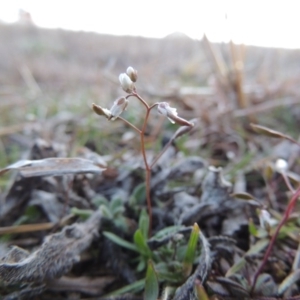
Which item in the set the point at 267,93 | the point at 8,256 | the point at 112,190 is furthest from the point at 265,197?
the point at 267,93

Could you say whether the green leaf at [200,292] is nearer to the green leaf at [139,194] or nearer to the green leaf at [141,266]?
the green leaf at [141,266]

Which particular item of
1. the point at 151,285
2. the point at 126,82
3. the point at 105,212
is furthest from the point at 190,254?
the point at 126,82

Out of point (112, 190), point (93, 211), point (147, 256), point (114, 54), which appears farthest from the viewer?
point (114, 54)

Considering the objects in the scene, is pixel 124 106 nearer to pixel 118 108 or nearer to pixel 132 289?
pixel 118 108

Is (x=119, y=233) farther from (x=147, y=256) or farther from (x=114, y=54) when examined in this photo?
(x=114, y=54)

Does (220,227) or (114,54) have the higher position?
(220,227)

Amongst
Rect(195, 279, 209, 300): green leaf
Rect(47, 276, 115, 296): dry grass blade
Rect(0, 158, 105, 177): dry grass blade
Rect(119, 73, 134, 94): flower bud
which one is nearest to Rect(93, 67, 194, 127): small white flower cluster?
Rect(119, 73, 134, 94): flower bud
